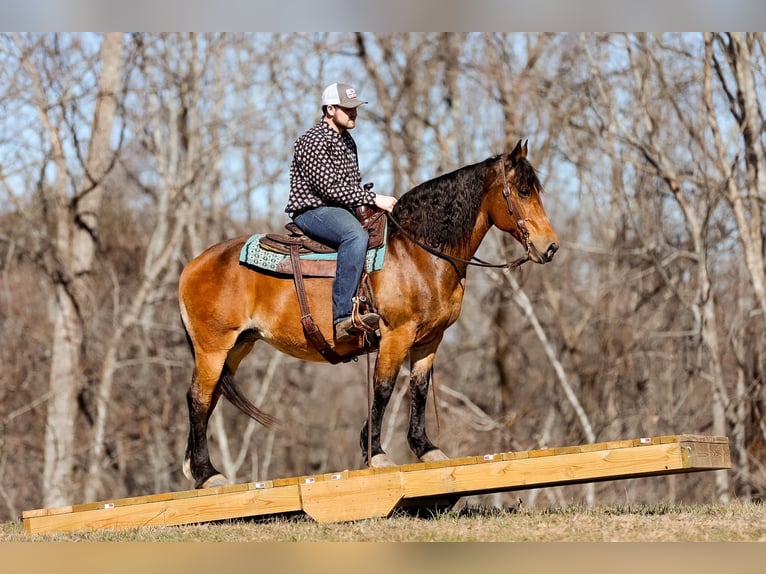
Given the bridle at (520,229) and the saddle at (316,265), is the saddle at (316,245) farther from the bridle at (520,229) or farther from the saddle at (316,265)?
the bridle at (520,229)

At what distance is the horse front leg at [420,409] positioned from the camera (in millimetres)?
7578

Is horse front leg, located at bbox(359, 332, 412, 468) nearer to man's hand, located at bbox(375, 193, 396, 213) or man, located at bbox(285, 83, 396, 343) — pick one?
man, located at bbox(285, 83, 396, 343)

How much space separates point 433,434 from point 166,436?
6.04 metres

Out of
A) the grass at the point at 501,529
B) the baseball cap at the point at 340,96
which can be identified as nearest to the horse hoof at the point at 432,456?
the grass at the point at 501,529

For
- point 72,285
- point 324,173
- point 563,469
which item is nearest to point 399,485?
point 563,469

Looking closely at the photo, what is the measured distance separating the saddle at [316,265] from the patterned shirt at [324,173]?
0.55ft

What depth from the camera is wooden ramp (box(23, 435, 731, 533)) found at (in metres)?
6.61

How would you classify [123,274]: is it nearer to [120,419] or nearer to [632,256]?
[120,419]

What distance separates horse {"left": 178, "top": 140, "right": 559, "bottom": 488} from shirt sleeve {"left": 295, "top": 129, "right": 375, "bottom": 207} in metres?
0.33

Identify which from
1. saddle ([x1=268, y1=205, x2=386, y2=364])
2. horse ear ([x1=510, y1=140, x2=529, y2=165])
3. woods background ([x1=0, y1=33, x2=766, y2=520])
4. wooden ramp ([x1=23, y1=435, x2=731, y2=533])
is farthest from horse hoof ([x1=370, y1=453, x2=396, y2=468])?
woods background ([x1=0, y1=33, x2=766, y2=520])

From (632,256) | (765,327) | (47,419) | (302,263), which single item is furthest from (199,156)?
(302,263)

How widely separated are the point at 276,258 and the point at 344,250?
637 millimetres

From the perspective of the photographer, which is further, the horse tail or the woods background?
the woods background

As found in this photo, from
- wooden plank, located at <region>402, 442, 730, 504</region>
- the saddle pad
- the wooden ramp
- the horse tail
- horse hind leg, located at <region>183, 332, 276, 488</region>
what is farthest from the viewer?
the horse tail
